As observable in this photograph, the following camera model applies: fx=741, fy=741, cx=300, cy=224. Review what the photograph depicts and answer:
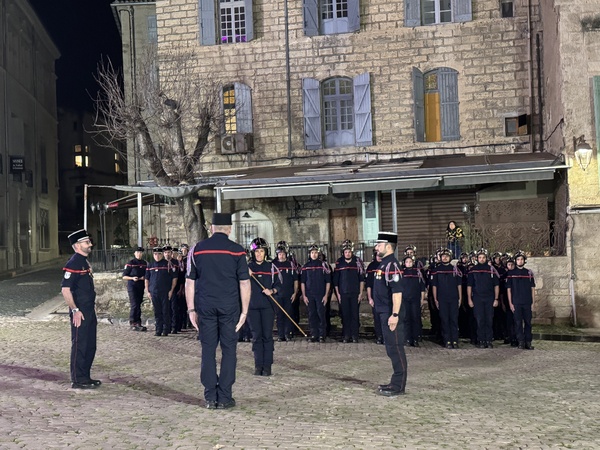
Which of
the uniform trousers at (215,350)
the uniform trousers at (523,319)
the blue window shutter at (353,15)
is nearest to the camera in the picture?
the uniform trousers at (215,350)

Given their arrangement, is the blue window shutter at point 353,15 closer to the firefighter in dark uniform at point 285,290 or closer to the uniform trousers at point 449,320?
the firefighter in dark uniform at point 285,290

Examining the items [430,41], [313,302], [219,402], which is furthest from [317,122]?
[219,402]

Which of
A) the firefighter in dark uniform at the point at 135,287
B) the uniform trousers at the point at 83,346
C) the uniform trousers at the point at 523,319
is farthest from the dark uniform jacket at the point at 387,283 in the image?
the firefighter in dark uniform at the point at 135,287

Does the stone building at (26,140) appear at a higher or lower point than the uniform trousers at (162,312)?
higher

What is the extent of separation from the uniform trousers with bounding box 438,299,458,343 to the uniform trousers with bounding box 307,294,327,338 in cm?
229

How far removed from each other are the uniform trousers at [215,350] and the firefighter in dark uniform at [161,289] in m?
7.16

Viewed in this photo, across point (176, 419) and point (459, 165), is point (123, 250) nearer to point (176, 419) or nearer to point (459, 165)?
point (459, 165)

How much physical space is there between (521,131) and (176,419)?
54.9ft

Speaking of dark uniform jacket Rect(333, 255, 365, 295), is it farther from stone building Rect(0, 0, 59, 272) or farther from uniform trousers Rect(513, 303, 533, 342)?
stone building Rect(0, 0, 59, 272)

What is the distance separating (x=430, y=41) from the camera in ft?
73.2

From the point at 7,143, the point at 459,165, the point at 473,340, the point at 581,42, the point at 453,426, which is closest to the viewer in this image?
the point at 453,426

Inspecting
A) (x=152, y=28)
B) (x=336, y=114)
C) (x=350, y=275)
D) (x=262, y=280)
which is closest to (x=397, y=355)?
(x=262, y=280)

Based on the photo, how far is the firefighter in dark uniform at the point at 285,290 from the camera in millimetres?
14727

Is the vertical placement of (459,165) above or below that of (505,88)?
below
